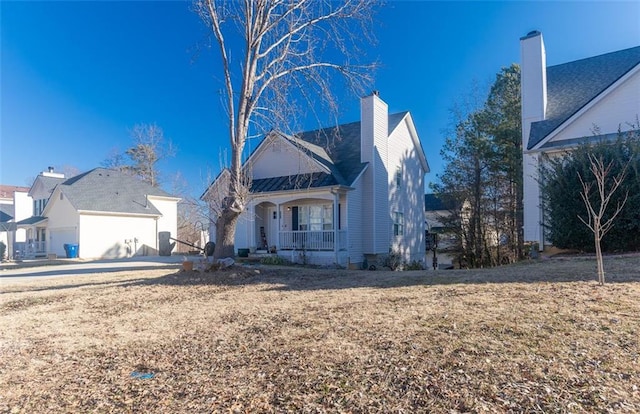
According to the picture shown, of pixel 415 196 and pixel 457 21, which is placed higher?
pixel 457 21

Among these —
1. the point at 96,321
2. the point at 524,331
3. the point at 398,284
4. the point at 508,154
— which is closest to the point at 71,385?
the point at 96,321

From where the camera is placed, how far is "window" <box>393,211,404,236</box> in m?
19.3

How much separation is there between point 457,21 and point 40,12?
1516 cm

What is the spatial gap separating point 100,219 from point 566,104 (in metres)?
26.3

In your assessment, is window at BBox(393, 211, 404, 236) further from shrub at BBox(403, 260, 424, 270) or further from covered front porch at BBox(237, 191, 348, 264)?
covered front porch at BBox(237, 191, 348, 264)

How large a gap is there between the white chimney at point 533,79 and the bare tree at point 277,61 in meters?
7.37

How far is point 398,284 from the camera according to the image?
8.10 meters

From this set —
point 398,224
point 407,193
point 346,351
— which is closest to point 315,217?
point 398,224

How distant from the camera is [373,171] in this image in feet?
57.5

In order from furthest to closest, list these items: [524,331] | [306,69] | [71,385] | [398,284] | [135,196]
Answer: [135,196]
[306,69]
[398,284]
[524,331]
[71,385]

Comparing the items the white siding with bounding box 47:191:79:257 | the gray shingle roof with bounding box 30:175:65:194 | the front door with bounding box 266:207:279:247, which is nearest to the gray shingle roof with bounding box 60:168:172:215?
the white siding with bounding box 47:191:79:257

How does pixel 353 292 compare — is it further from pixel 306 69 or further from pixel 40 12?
pixel 40 12

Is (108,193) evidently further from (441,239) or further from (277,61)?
(441,239)

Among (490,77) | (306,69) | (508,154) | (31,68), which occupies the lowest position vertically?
(508,154)
